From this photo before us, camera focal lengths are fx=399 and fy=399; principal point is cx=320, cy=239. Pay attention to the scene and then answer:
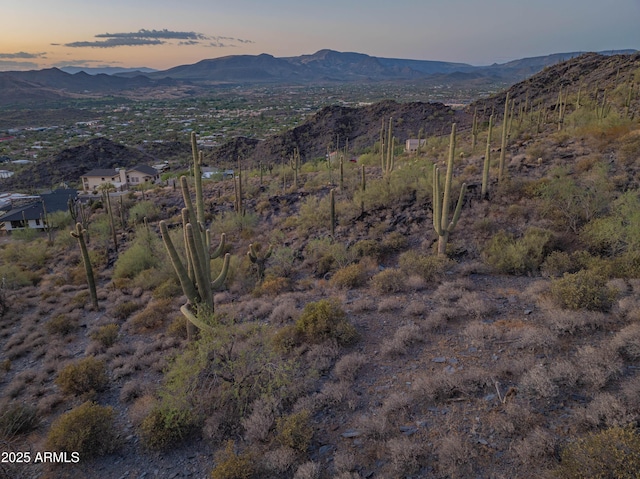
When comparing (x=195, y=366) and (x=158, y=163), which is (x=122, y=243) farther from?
(x=158, y=163)

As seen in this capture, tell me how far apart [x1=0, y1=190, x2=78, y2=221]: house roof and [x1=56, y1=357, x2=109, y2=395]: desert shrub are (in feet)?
93.7

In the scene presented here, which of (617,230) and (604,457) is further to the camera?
(617,230)

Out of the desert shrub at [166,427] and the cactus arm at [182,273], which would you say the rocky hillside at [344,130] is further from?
the desert shrub at [166,427]

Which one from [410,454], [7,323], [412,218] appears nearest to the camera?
[410,454]

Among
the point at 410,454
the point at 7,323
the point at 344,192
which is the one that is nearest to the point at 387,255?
the point at 344,192

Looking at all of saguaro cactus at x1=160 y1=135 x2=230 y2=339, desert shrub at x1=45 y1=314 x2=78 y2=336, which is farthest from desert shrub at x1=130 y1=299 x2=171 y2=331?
saguaro cactus at x1=160 y1=135 x2=230 y2=339

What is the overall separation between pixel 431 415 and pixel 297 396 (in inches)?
97.4

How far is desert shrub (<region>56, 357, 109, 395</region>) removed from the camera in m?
9.05

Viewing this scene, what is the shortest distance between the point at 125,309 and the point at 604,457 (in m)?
14.0

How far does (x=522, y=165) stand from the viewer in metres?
20.9

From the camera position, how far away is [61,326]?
13211 millimetres

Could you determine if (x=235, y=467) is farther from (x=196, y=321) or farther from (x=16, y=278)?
(x=16, y=278)

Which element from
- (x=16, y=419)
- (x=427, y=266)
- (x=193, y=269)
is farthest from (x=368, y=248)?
(x=16, y=419)

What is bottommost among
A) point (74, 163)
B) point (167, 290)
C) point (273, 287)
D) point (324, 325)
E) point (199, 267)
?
point (74, 163)
